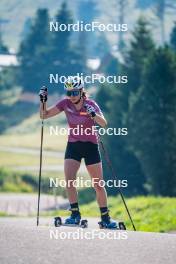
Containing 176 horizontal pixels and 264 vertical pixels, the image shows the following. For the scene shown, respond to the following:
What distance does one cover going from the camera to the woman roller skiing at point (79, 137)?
13922mm

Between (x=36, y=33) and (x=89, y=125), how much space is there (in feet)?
334

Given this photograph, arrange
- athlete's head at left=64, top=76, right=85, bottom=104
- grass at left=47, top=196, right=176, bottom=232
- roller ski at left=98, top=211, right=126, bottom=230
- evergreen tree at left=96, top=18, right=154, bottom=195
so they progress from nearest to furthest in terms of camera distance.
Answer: athlete's head at left=64, top=76, right=85, bottom=104
roller ski at left=98, top=211, right=126, bottom=230
grass at left=47, top=196, right=176, bottom=232
evergreen tree at left=96, top=18, right=154, bottom=195

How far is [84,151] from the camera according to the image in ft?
46.5

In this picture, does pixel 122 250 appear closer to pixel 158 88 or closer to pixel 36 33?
pixel 158 88

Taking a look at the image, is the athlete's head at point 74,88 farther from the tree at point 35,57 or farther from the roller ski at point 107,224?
the tree at point 35,57

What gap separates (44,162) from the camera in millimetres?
90750

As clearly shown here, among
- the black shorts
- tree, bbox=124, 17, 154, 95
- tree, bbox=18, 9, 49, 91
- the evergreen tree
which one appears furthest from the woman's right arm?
tree, bbox=18, 9, 49, 91

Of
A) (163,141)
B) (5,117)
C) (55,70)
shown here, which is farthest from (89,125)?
(5,117)

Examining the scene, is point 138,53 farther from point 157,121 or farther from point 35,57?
point 35,57

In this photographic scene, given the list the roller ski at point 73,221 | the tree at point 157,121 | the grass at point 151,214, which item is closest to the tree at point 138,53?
the tree at point 157,121

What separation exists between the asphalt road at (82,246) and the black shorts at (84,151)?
1549 mm

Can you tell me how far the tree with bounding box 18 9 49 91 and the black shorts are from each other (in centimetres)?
9207

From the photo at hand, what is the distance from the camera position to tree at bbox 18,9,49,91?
108 metres

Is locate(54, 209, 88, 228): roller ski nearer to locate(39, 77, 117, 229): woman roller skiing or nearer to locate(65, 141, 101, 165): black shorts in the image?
locate(39, 77, 117, 229): woman roller skiing
